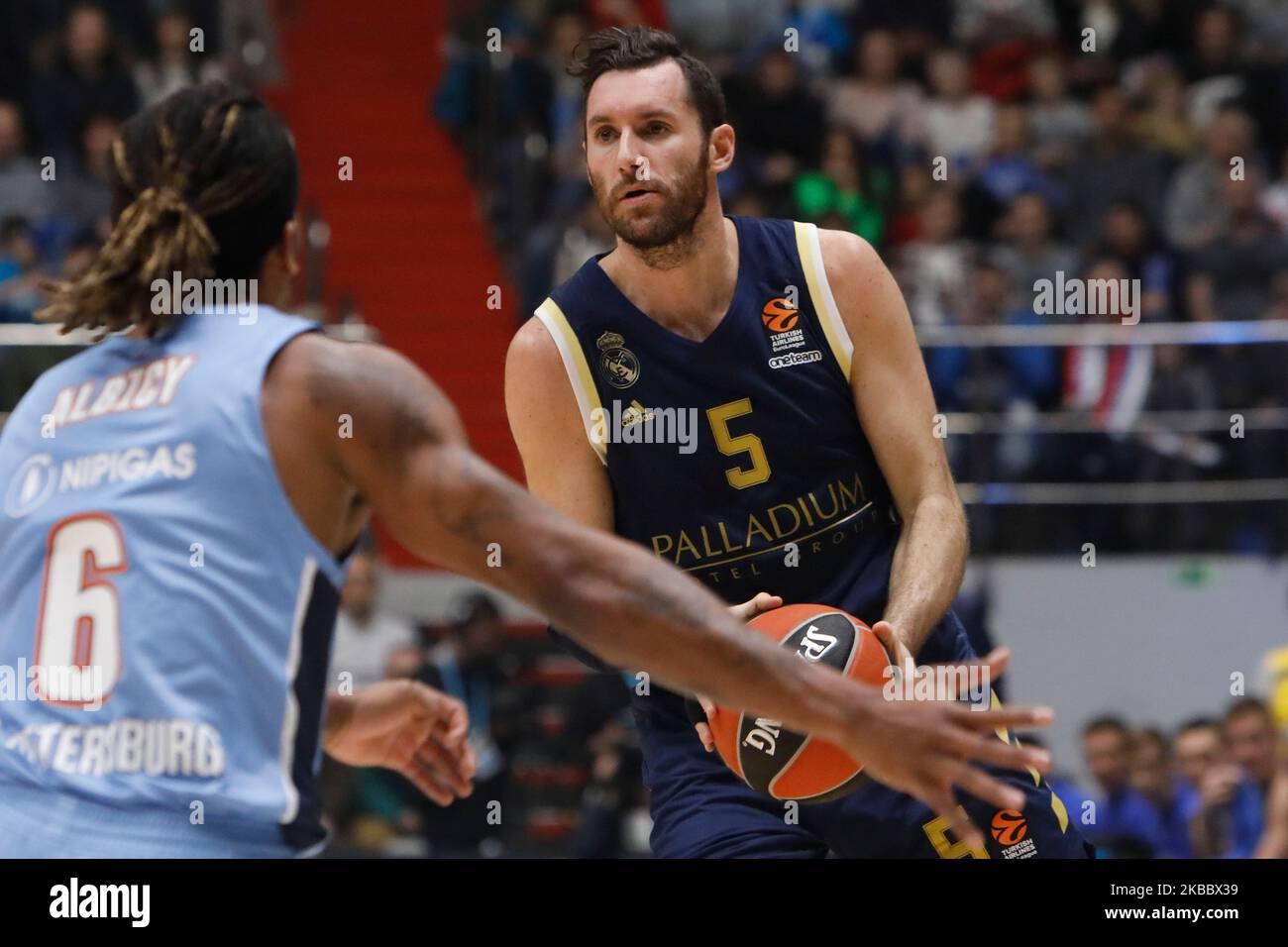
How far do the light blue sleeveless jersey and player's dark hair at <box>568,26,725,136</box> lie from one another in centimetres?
206

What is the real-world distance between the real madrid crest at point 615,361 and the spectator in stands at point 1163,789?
4.88 metres

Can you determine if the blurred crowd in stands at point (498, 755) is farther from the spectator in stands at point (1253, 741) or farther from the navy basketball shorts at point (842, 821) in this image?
the navy basketball shorts at point (842, 821)

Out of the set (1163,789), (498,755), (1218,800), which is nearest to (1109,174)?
(1163,789)

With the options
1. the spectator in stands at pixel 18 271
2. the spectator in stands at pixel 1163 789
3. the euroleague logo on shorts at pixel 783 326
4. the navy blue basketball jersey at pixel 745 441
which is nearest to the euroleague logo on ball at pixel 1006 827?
the navy blue basketball jersey at pixel 745 441

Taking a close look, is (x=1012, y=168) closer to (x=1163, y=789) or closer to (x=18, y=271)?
(x=1163, y=789)

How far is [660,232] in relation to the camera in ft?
14.8

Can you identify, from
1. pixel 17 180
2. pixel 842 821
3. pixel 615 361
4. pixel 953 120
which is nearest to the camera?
pixel 842 821

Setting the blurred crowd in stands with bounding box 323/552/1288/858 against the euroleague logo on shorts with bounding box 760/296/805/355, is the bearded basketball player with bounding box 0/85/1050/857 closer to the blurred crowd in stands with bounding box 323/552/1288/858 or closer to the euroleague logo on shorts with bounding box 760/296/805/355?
the euroleague logo on shorts with bounding box 760/296/805/355

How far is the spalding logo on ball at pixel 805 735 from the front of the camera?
3.93 m

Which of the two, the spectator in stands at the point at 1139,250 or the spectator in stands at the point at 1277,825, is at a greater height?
the spectator in stands at the point at 1139,250

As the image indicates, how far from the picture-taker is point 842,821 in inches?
174

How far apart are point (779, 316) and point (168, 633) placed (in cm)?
231

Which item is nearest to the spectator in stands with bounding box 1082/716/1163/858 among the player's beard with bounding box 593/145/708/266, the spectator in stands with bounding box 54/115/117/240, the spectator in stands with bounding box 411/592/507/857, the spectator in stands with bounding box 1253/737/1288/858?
the spectator in stands with bounding box 1253/737/1288/858
